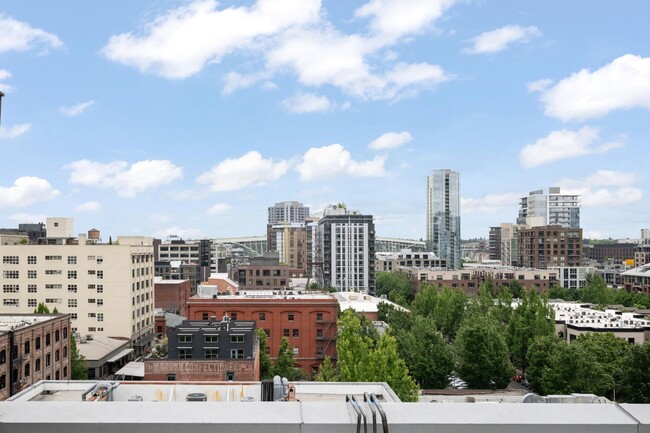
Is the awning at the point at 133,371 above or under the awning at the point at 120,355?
above

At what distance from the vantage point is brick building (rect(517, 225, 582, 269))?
142 m

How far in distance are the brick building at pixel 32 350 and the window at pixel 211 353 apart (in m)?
10.9

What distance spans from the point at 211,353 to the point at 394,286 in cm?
9454

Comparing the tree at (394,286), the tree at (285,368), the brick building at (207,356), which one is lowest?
the tree at (394,286)

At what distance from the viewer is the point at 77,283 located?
6259 cm

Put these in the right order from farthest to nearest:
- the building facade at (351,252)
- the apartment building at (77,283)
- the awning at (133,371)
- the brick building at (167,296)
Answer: the building facade at (351,252) → the brick building at (167,296) → the apartment building at (77,283) → the awning at (133,371)

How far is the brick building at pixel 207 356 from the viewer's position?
3469 centimetres

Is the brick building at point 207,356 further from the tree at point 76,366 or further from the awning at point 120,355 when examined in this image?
the awning at point 120,355

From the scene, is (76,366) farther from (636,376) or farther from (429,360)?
(636,376)

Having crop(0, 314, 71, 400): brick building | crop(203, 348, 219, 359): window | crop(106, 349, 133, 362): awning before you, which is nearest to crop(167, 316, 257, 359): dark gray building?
crop(203, 348, 219, 359): window

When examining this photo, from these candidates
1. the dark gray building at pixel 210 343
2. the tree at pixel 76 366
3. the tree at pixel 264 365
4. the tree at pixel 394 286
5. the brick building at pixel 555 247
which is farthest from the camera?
the brick building at pixel 555 247

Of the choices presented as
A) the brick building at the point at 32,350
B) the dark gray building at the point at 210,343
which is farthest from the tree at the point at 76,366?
the dark gray building at the point at 210,343

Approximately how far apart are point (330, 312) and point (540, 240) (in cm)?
10486

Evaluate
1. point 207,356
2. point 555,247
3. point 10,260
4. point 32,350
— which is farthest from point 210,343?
point 555,247
